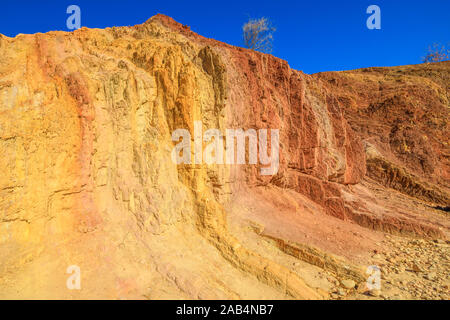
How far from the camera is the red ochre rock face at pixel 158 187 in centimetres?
467

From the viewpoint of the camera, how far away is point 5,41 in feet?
18.3

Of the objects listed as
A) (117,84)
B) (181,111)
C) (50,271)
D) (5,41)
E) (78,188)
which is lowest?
(50,271)

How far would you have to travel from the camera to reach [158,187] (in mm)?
5891

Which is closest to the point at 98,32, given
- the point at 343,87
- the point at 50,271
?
the point at 50,271

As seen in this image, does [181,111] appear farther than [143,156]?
Yes

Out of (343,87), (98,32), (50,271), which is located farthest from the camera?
(343,87)

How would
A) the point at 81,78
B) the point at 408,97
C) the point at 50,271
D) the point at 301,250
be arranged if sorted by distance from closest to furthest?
the point at 50,271 < the point at 81,78 < the point at 301,250 < the point at 408,97

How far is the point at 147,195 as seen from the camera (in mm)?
5730

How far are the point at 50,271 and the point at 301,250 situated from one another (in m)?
4.87

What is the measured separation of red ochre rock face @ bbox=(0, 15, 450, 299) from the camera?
15.3 feet

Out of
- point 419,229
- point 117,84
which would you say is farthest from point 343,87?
point 117,84

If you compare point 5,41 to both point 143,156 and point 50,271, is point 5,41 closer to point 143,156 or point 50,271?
point 143,156

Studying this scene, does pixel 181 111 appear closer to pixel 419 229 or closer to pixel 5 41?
pixel 5 41

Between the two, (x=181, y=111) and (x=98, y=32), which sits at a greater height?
(x=98, y=32)
